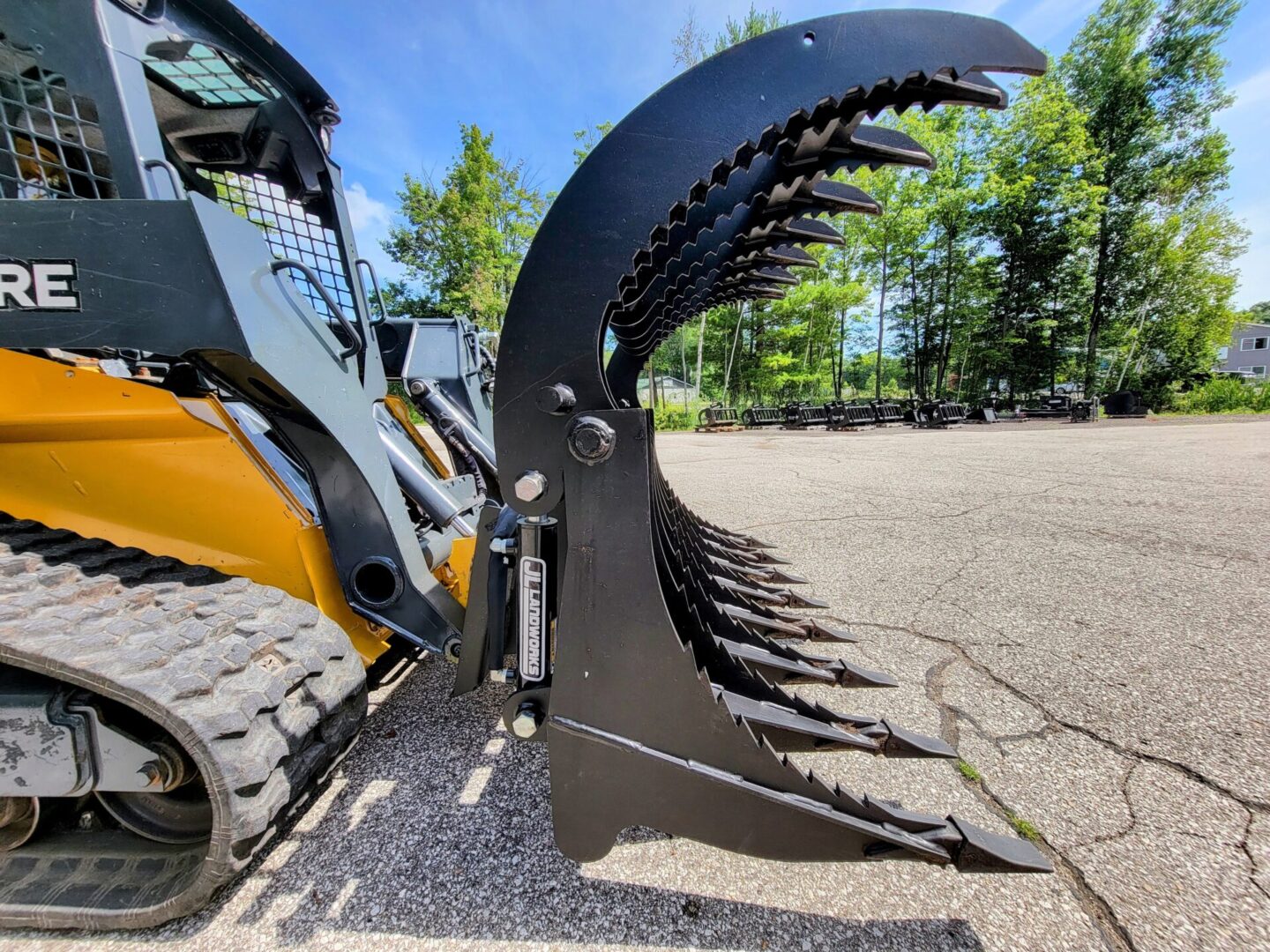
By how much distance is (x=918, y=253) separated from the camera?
28234 mm

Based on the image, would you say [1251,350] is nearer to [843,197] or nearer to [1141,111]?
[1141,111]

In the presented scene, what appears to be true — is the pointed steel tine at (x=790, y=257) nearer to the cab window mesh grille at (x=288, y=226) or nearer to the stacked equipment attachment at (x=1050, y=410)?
the cab window mesh grille at (x=288, y=226)

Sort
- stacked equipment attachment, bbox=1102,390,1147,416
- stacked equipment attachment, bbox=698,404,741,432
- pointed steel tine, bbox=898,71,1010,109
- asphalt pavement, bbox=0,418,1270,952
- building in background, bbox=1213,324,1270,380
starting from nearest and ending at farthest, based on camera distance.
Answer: pointed steel tine, bbox=898,71,1010,109 → asphalt pavement, bbox=0,418,1270,952 → stacked equipment attachment, bbox=1102,390,1147,416 → stacked equipment attachment, bbox=698,404,741,432 → building in background, bbox=1213,324,1270,380

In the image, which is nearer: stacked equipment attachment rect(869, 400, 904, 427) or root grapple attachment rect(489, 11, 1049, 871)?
root grapple attachment rect(489, 11, 1049, 871)

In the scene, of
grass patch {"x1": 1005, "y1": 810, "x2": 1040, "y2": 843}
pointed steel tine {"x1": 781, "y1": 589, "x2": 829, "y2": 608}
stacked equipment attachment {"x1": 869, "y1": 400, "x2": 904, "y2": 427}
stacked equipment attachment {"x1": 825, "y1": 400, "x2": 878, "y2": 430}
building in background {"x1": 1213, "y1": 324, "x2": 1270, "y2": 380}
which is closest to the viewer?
grass patch {"x1": 1005, "y1": 810, "x2": 1040, "y2": 843}

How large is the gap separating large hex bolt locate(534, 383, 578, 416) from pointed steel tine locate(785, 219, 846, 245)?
139 centimetres

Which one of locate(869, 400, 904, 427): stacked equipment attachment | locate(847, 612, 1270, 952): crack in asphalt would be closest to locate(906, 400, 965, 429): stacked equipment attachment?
locate(869, 400, 904, 427): stacked equipment attachment

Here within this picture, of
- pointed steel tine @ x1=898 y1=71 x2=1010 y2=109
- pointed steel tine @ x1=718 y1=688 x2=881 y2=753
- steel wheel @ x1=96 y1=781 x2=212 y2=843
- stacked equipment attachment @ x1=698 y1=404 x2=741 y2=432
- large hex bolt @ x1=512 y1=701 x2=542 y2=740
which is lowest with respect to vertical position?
stacked equipment attachment @ x1=698 y1=404 x2=741 y2=432

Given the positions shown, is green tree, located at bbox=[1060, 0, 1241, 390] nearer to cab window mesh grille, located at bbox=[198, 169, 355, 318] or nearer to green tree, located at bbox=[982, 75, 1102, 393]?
green tree, located at bbox=[982, 75, 1102, 393]

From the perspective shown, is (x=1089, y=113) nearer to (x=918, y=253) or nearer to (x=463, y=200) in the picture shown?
(x=918, y=253)

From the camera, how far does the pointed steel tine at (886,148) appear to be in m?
1.19

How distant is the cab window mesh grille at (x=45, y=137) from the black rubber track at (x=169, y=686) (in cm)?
84

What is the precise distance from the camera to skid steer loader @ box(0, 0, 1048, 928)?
1.05 m

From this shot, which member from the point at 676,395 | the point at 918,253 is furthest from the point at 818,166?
the point at 676,395
